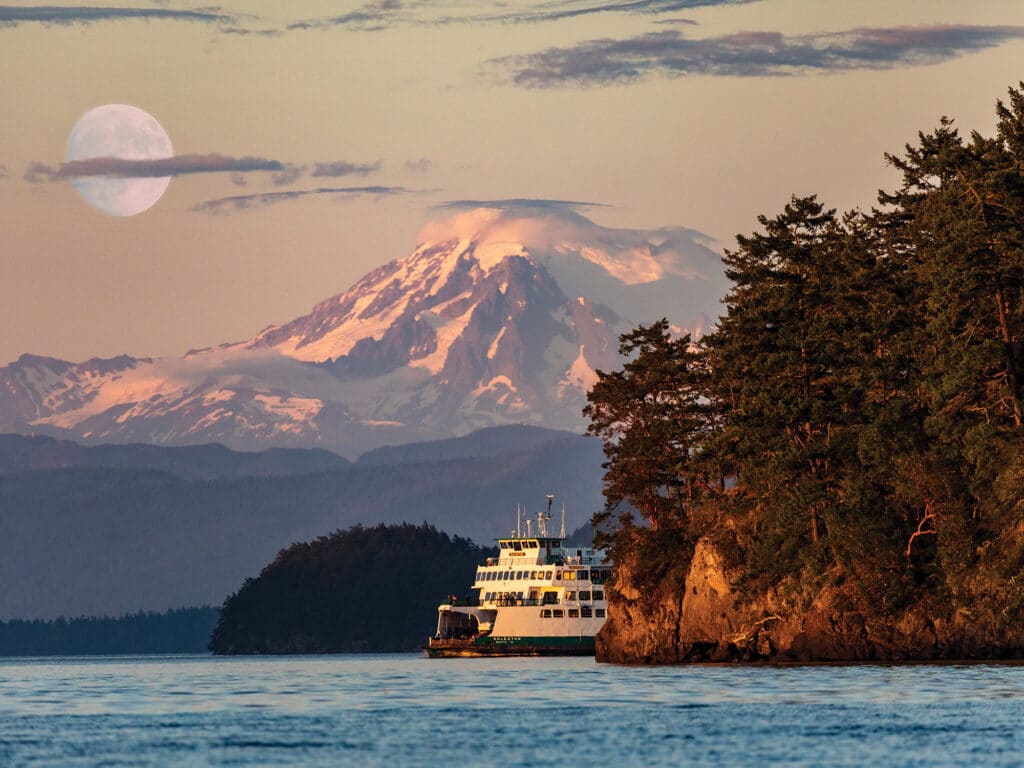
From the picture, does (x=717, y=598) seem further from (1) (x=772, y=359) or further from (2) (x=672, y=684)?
(2) (x=672, y=684)

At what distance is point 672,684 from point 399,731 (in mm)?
31241

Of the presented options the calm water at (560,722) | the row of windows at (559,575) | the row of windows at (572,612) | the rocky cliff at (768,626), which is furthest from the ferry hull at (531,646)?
the calm water at (560,722)

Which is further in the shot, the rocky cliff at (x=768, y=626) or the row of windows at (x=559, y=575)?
the row of windows at (x=559, y=575)

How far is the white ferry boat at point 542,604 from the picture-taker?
190875 mm

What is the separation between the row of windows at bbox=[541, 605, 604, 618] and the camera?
19175 centimetres

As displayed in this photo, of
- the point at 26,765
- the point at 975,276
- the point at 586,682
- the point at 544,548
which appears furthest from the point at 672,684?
the point at 544,548

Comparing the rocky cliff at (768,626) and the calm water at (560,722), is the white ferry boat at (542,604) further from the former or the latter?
the calm water at (560,722)

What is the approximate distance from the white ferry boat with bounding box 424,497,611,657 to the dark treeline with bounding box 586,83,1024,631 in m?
43.7

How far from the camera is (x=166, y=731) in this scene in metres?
76.8

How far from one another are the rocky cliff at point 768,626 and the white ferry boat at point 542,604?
38.4 metres

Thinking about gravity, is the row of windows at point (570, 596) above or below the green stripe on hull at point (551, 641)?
above

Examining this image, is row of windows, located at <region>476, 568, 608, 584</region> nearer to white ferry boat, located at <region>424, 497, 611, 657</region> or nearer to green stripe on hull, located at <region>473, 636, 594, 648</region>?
white ferry boat, located at <region>424, 497, 611, 657</region>

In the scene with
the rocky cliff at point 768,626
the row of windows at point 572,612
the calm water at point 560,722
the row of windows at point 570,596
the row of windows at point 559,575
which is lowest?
the calm water at point 560,722

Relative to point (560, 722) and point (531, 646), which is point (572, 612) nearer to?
point (531, 646)
